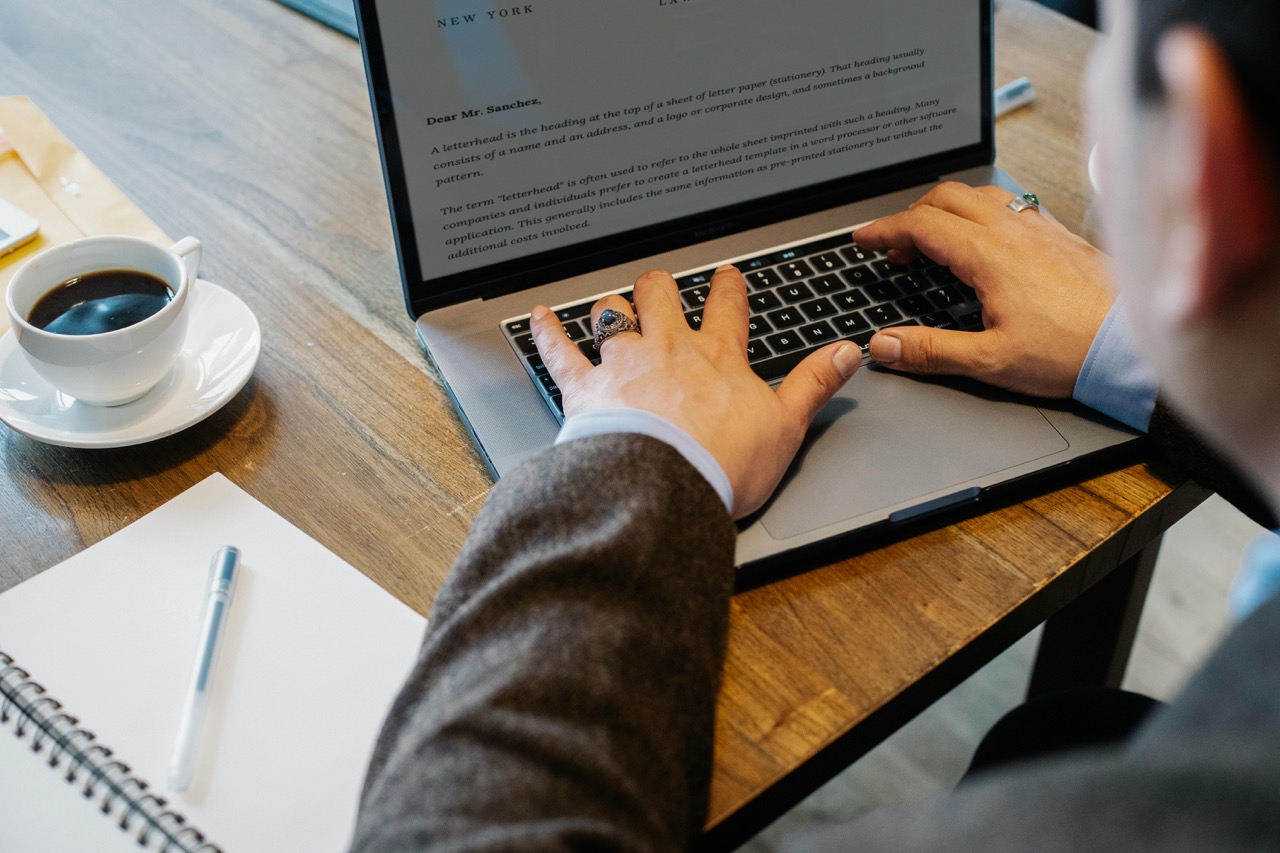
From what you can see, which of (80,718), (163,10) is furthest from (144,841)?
(163,10)

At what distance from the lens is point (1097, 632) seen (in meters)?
1.02

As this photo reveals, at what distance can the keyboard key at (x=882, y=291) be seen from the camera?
779 mm

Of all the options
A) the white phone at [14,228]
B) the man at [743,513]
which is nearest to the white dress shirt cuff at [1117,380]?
the man at [743,513]

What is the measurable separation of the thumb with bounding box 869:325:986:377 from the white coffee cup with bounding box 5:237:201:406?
18.7 inches

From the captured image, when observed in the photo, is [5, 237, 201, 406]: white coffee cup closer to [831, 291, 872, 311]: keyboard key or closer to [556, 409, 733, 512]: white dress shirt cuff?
[556, 409, 733, 512]: white dress shirt cuff

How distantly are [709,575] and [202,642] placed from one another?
29 cm

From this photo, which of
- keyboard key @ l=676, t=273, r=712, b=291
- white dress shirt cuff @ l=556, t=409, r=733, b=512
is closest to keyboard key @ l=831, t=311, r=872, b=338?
keyboard key @ l=676, t=273, r=712, b=291

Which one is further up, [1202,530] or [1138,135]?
[1138,135]

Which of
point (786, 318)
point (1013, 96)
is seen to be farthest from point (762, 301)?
point (1013, 96)

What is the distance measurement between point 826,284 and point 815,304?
0.03 m

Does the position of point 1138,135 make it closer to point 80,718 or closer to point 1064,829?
point 1064,829

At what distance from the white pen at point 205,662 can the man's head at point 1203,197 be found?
19.6 inches

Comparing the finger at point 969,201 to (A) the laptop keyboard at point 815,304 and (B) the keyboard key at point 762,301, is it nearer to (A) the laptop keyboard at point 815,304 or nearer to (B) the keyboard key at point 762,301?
(A) the laptop keyboard at point 815,304

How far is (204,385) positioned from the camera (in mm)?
735
